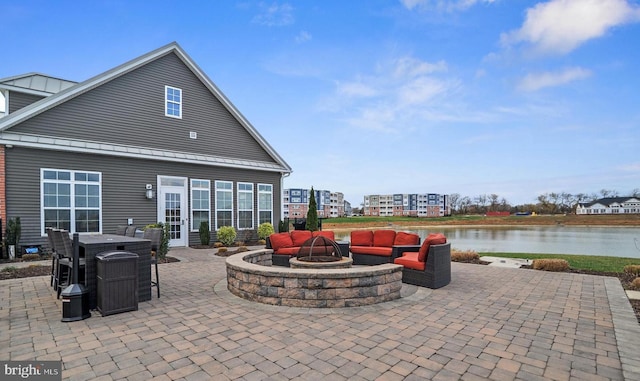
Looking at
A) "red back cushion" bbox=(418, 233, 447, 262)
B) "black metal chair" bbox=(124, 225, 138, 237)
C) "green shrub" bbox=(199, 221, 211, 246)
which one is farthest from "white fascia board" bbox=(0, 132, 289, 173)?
"red back cushion" bbox=(418, 233, 447, 262)

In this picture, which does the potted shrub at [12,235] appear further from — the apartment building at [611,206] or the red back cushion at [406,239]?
the apartment building at [611,206]

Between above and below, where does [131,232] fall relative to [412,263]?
above

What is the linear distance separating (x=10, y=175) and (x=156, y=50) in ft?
19.2

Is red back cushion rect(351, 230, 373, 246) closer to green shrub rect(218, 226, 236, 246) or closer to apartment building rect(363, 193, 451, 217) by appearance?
green shrub rect(218, 226, 236, 246)

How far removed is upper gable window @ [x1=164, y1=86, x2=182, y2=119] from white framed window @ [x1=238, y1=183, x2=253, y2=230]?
142 inches

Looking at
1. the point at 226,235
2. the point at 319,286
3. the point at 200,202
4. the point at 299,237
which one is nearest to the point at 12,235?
the point at 200,202

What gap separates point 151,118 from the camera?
1111cm

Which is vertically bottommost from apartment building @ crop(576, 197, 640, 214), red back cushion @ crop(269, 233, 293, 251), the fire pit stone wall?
apartment building @ crop(576, 197, 640, 214)

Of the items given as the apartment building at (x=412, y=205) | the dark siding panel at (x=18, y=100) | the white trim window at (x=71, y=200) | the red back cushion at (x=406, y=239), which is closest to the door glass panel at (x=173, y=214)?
the white trim window at (x=71, y=200)

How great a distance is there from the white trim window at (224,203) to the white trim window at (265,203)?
4.61ft

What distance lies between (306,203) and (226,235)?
67440mm

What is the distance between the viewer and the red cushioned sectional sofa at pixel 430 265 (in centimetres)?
543

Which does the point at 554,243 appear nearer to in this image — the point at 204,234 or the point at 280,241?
the point at 280,241

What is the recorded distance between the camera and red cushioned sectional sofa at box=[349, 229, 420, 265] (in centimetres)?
705
